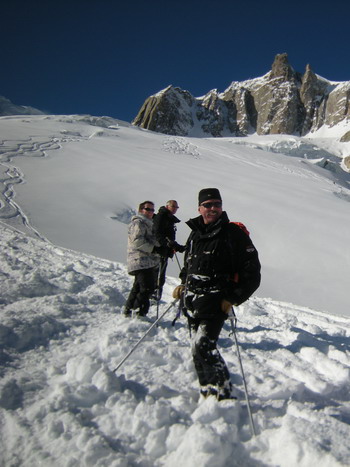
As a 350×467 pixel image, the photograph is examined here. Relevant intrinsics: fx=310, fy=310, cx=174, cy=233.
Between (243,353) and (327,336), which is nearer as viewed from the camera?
(243,353)

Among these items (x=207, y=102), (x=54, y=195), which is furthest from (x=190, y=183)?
(x=207, y=102)

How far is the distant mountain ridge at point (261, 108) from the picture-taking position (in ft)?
455

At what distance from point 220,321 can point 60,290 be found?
3385mm

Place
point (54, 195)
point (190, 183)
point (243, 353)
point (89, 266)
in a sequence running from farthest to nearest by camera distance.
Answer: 1. point (190, 183)
2. point (54, 195)
3. point (89, 266)
4. point (243, 353)

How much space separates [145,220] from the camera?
488 cm

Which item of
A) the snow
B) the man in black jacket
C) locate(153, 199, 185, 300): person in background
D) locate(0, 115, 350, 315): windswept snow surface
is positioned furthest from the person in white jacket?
locate(0, 115, 350, 315): windswept snow surface

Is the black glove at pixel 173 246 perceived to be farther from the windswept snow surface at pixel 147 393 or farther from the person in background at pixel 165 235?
the windswept snow surface at pixel 147 393

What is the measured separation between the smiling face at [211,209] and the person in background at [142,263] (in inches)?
73.4

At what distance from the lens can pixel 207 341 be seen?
282cm

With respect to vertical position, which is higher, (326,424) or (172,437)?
(326,424)

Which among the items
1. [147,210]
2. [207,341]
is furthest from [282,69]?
[207,341]

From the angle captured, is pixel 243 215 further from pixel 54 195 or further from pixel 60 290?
pixel 60 290

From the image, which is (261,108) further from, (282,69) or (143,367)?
(143,367)

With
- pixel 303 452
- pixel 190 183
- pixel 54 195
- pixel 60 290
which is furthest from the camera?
pixel 190 183
